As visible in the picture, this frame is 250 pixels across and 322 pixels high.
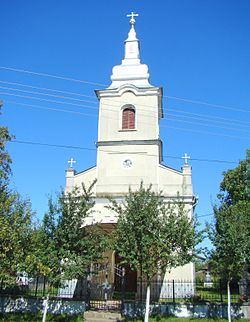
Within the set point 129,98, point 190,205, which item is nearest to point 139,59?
point 129,98

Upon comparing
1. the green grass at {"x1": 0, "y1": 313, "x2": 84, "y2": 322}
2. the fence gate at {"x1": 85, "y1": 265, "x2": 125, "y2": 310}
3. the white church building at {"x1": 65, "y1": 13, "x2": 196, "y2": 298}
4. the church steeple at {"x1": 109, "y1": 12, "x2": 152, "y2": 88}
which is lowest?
the green grass at {"x1": 0, "y1": 313, "x2": 84, "y2": 322}

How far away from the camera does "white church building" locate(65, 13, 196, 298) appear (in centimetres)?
2686

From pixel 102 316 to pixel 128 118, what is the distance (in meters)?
15.3

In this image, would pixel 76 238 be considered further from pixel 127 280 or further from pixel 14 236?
pixel 127 280

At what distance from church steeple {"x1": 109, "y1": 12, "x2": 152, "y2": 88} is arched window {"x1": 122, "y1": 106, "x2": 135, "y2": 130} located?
2.14m

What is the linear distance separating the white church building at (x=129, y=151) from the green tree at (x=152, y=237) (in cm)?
741

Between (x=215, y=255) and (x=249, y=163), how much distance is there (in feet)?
71.8

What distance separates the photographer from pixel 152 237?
17172 mm

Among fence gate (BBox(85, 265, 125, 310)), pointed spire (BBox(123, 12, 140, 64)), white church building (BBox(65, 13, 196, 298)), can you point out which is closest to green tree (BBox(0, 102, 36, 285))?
fence gate (BBox(85, 265, 125, 310))

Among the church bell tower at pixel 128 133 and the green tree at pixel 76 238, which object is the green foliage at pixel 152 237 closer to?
the green tree at pixel 76 238

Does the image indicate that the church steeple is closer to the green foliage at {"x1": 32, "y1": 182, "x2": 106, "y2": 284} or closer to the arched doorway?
the arched doorway

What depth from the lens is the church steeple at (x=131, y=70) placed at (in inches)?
1216

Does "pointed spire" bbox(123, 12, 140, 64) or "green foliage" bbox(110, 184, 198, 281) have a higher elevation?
"pointed spire" bbox(123, 12, 140, 64)

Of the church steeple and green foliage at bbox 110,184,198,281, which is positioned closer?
green foliage at bbox 110,184,198,281
